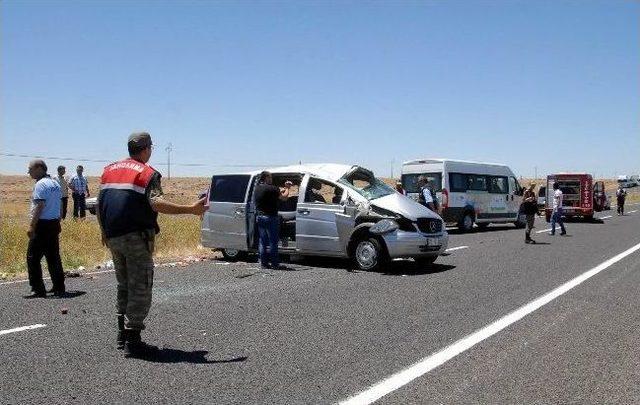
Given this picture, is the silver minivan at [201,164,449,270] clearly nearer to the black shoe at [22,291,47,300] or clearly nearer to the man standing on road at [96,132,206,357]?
the black shoe at [22,291,47,300]

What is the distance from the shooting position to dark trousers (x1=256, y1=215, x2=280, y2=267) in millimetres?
11398

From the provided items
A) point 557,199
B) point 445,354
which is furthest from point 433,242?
point 557,199

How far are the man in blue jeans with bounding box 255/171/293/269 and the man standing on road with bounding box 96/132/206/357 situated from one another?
577cm

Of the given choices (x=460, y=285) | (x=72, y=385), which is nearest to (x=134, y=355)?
(x=72, y=385)

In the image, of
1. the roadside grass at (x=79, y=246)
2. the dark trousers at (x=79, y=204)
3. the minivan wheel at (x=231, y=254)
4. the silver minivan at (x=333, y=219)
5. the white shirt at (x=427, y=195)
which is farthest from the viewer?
the dark trousers at (x=79, y=204)

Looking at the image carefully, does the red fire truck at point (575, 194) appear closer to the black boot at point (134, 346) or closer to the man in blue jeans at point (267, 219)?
the man in blue jeans at point (267, 219)

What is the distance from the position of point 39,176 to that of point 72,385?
15.6ft

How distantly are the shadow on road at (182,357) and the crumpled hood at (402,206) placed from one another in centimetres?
608

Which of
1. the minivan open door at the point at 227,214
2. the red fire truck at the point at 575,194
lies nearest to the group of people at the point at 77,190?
the minivan open door at the point at 227,214

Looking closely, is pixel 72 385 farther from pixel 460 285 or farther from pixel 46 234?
pixel 460 285

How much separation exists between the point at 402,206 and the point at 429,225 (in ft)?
1.98

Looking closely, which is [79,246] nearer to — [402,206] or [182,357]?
[402,206]

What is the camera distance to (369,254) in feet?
36.3

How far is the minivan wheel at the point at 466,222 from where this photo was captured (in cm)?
2245
